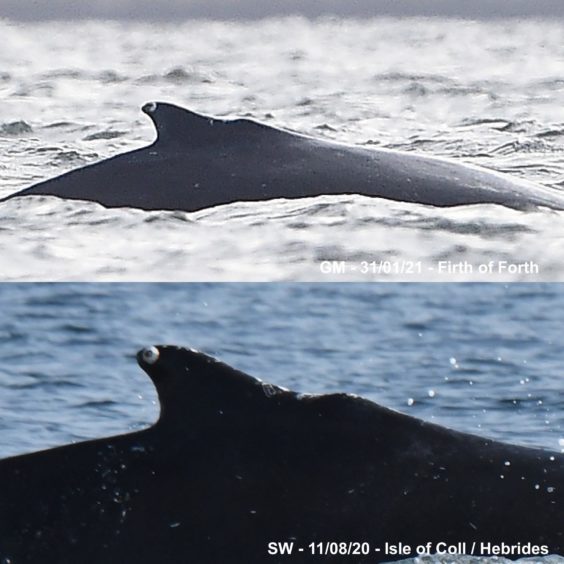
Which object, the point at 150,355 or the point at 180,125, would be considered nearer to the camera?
the point at 150,355

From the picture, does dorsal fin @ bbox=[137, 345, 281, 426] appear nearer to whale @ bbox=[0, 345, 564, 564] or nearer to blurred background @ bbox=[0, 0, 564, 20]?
whale @ bbox=[0, 345, 564, 564]

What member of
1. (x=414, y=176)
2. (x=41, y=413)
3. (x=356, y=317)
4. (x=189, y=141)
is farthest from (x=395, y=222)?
(x=356, y=317)

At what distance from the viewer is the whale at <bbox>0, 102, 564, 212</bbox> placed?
540 centimetres

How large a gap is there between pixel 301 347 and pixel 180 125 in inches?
67.2

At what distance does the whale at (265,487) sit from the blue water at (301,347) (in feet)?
6.16

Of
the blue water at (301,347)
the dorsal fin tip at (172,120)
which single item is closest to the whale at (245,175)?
the dorsal fin tip at (172,120)

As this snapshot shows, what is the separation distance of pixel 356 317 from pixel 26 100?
2.36m

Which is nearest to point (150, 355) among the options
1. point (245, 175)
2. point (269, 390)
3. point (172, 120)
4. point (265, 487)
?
point (269, 390)

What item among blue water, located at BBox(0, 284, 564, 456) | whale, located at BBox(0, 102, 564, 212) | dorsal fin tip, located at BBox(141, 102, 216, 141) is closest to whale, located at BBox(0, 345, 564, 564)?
blue water, located at BBox(0, 284, 564, 456)

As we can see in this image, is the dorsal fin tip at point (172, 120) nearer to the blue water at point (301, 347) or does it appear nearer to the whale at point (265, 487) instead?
the blue water at point (301, 347)

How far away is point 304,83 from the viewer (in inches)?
252

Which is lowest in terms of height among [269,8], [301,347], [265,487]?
[301,347]

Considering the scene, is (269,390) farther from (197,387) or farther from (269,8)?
(269,8)

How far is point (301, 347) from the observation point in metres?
6.83
